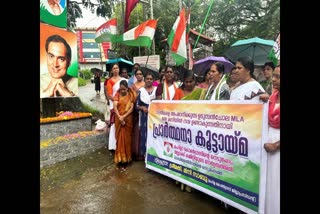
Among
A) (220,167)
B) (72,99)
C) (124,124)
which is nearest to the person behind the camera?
(220,167)

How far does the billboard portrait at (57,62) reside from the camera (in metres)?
6.61

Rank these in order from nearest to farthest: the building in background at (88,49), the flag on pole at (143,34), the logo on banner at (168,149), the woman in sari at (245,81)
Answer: the woman in sari at (245,81) → the logo on banner at (168,149) → the flag on pole at (143,34) → the building in background at (88,49)

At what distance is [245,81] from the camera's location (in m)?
3.18

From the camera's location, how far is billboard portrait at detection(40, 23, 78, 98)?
6.61m

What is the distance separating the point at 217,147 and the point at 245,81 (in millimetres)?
853

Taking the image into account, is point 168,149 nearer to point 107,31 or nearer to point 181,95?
point 181,95

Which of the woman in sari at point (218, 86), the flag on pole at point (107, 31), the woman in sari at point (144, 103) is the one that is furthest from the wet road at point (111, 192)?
the flag on pole at point (107, 31)

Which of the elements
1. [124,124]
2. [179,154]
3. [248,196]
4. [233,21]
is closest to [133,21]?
[233,21]

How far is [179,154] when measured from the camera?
3.61 m

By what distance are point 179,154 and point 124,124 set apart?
1465mm

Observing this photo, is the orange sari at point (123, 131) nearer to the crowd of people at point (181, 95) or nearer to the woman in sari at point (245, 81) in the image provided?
the crowd of people at point (181, 95)

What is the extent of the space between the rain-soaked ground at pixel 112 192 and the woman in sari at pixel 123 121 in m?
0.23

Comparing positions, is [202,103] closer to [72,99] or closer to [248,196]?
[248,196]

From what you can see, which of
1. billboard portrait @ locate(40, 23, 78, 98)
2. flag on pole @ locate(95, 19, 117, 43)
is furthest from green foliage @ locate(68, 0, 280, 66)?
billboard portrait @ locate(40, 23, 78, 98)
